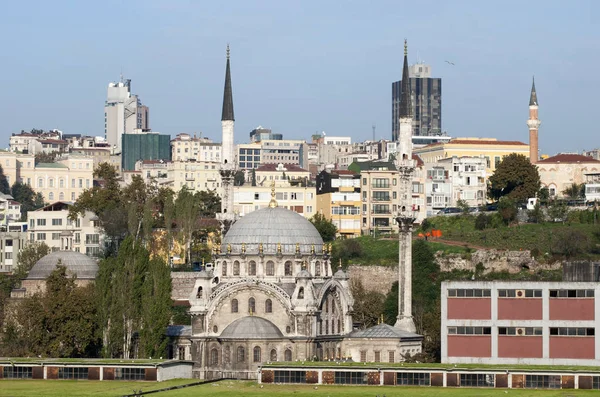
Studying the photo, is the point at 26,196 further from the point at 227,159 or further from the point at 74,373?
the point at 74,373

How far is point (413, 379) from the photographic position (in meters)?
77.8

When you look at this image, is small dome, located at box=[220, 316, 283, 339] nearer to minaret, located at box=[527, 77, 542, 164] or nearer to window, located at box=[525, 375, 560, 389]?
window, located at box=[525, 375, 560, 389]

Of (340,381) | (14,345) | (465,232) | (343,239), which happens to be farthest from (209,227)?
(340,381)

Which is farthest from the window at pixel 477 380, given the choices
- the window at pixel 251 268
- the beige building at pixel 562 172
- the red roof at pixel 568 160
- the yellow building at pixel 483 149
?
the yellow building at pixel 483 149

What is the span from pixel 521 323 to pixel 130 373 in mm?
19358

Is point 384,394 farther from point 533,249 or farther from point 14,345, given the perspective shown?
point 533,249

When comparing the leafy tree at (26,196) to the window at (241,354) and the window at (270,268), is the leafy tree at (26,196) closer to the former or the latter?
the window at (270,268)

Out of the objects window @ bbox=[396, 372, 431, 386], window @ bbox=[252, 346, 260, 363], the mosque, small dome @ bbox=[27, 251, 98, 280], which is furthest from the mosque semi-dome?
small dome @ bbox=[27, 251, 98, 280]

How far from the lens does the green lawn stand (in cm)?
7590

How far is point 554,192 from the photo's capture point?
147250mm

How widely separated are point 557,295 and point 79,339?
1095 inches

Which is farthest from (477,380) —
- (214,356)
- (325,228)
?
(325,228)

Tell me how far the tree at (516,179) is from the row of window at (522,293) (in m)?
56.1

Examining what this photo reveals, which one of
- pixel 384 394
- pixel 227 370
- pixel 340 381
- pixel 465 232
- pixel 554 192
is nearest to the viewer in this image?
pixel 384 394
